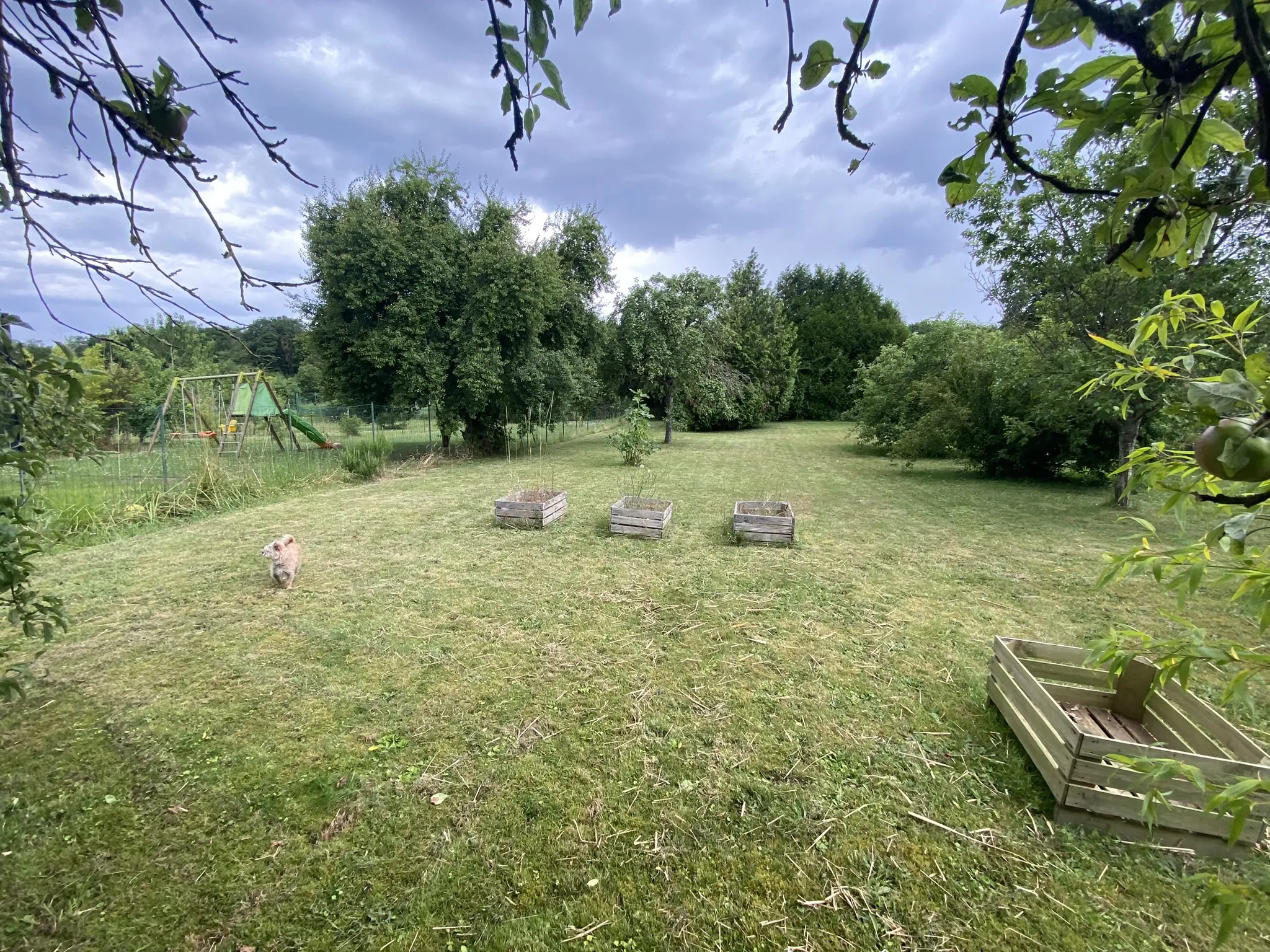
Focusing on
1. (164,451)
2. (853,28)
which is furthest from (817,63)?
(164,451)

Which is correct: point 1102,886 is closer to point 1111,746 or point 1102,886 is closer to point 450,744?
point 1111,746

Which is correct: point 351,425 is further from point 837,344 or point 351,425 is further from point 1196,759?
point 837,344

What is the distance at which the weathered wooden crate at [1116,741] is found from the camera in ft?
5.73

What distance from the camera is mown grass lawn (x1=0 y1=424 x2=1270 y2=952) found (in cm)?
160

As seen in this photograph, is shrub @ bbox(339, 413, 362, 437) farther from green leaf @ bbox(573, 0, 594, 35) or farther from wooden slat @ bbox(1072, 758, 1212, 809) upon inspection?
wooden slat @ bbox(1072, 758, 1212, 809)

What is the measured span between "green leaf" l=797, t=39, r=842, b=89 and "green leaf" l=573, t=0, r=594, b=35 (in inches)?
12.7

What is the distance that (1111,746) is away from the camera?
1.81 meters

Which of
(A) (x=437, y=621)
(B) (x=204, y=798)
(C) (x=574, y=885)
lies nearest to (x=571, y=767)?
(C) (x=574, y=885)

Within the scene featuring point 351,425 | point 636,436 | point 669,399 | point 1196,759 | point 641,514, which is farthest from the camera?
point 669,399

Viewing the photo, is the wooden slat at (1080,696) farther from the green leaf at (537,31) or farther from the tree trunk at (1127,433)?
the tree trunk at (1127,433)

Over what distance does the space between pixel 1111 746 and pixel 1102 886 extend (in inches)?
16.4

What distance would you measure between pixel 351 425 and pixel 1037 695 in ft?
38.2

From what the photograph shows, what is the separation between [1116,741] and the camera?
1.78 m

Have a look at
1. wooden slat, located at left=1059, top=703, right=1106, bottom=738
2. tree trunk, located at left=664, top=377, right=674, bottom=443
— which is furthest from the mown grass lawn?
tree trunk, located at left=664, top=377, right=674, bottom=443
